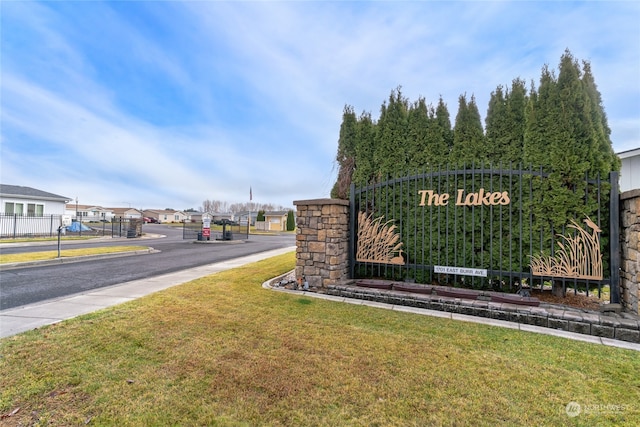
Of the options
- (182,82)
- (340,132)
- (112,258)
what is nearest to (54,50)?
(182,82)

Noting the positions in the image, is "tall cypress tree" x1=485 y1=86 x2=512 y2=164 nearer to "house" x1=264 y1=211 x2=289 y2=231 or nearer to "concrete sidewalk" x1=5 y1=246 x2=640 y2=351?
"concrete sidewalk" x1=5 y1=246 x2=640 y2=351

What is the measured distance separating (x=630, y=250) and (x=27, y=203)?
105ft

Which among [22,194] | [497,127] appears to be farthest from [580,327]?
[22,194]

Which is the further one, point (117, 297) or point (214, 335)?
point (117, 297)

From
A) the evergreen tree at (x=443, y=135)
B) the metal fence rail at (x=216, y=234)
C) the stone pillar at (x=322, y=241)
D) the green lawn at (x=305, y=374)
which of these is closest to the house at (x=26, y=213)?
the metal fence rail at (x=216, y=234)

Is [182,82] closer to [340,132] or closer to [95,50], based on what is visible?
[95,50]

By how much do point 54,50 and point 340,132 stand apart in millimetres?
10969

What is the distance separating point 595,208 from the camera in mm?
4328

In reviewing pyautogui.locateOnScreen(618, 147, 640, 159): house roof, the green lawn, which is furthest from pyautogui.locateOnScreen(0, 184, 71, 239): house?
pyautogui.locateOnScreen(618, 147, 640, 159): house roof

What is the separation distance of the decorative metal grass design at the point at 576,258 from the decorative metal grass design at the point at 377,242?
2.41 m

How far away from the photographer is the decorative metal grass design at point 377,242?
5.88 m

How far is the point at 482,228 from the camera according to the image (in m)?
5.07

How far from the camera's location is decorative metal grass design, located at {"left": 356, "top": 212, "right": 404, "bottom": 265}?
5875mm

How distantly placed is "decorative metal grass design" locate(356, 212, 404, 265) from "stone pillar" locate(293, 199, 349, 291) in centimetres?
36
